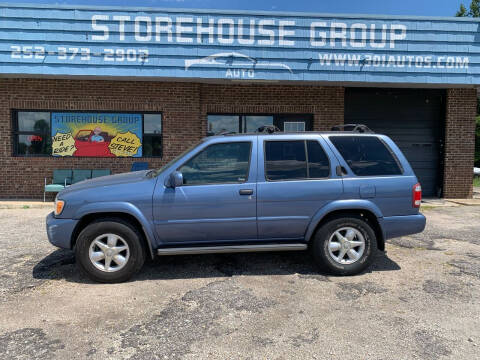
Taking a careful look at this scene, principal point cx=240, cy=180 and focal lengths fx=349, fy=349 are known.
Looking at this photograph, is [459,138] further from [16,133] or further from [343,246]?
[16,133]

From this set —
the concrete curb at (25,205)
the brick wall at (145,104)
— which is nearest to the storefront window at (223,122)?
the brick wall at (145,104)

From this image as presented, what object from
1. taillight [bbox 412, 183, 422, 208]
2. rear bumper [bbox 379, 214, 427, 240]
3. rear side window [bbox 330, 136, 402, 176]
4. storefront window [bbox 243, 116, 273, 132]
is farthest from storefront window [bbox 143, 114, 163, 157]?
taillight [bbox 412, 183, 422, 208]

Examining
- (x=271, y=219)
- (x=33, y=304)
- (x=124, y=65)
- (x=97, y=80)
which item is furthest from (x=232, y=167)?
(x=97, y=80)

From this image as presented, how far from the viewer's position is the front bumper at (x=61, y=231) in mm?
4020

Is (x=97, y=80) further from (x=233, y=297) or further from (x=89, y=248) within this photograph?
(x=233, y=297)

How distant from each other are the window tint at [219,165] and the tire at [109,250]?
0.92 meters

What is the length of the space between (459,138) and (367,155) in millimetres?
7796

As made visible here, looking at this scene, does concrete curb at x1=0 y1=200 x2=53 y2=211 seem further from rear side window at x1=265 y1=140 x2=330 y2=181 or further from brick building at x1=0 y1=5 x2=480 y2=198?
rear side window at x1=265 y1=140 x2=330 y2=181

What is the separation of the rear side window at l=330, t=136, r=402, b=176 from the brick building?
502cm

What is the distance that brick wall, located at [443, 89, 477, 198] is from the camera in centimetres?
1031

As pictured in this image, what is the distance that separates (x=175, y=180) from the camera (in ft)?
13.1

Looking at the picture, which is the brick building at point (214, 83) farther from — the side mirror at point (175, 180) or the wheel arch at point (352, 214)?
the wheel arch at point (352, 214)

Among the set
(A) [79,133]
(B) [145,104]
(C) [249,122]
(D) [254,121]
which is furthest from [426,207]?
(A) [79,133]

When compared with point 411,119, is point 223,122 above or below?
below
